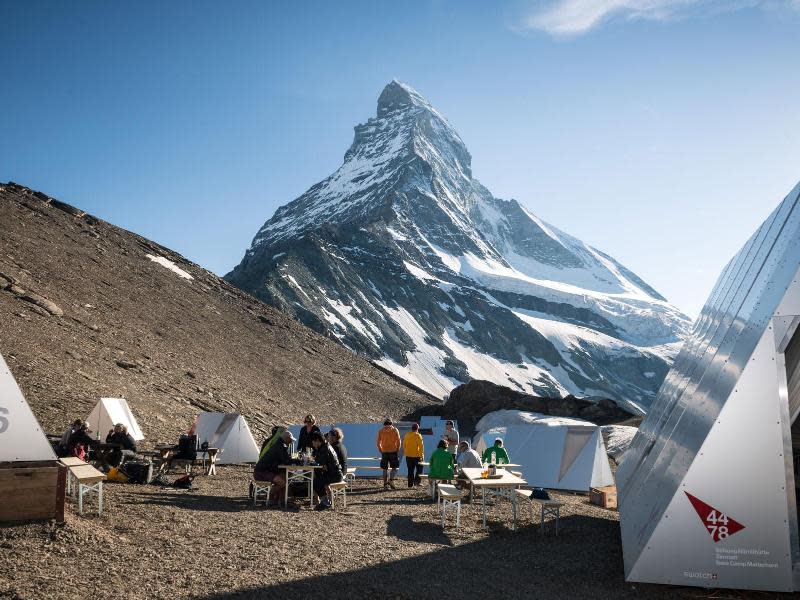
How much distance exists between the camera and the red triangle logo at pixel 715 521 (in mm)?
6625

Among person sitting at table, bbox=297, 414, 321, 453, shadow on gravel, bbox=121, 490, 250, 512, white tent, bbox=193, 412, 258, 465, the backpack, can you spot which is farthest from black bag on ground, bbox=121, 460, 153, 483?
white tent, bbox=193, 412, 258, 465

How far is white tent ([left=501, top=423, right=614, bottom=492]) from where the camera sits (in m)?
19.5

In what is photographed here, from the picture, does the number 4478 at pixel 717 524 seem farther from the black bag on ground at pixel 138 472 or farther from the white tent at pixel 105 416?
the white tent at pixel 105 416

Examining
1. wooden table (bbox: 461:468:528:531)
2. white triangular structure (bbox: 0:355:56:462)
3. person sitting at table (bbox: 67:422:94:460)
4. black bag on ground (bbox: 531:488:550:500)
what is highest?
white triangular structure (bbox: 0:355:56:462)

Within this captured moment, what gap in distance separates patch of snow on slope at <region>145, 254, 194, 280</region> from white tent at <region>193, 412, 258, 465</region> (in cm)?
3573

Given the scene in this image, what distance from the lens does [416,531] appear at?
10672mm

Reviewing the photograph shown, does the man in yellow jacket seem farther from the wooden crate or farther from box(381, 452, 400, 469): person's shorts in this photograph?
the wooden crate

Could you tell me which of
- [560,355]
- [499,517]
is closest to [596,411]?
[499,517]

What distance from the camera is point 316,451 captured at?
42.9 ft

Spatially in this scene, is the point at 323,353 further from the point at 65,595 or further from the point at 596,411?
the point at 65,595

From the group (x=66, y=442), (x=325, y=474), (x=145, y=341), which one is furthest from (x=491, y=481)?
(x=145, y=341)

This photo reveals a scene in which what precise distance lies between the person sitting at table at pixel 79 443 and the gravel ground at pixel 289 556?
3250mm

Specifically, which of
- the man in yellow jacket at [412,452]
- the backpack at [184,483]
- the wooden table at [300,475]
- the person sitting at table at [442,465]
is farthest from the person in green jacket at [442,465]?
the backpack at [184,483]

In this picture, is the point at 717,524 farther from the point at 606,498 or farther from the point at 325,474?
the point at 606,498
